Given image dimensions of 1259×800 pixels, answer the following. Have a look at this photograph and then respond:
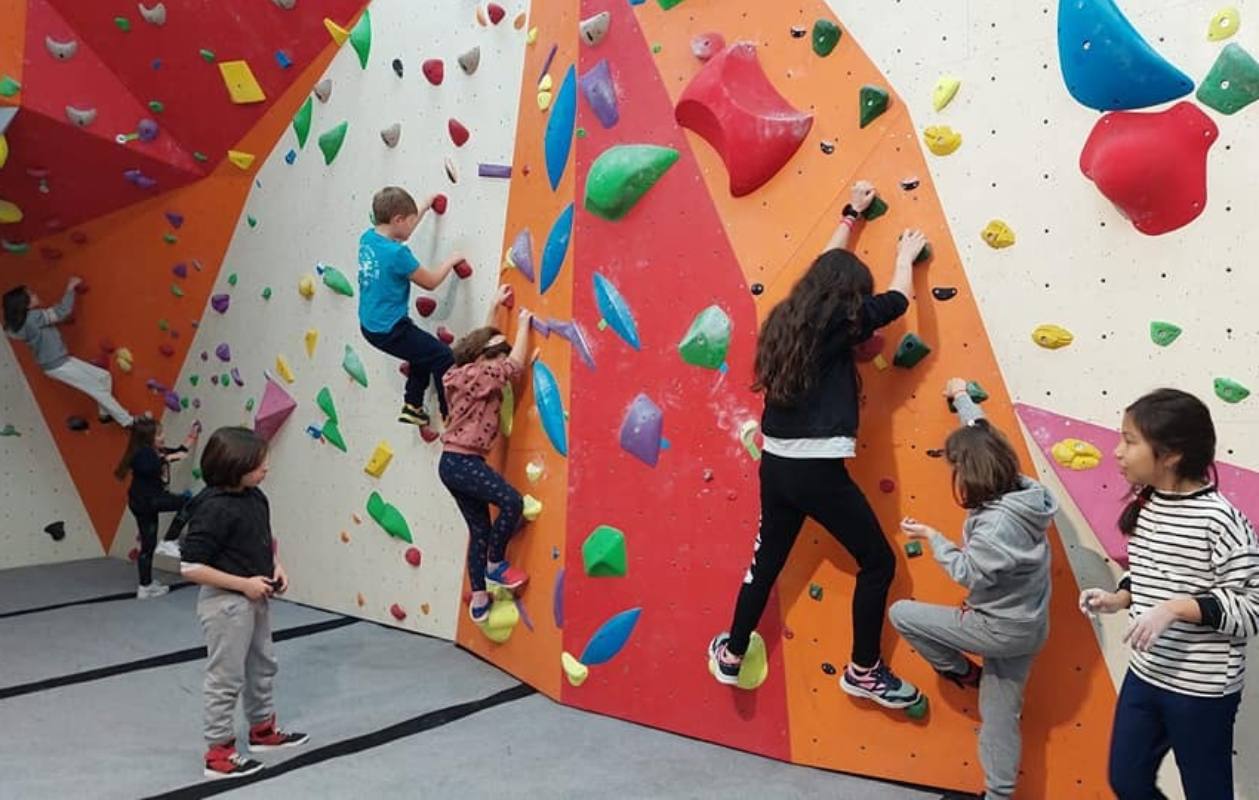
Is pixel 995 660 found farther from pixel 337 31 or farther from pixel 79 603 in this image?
pixel 79 603

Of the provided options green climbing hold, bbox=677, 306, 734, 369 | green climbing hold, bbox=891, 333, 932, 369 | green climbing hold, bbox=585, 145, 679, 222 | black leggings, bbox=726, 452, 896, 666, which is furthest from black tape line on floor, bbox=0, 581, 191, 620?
green climbing hold, bbox=891, 333, 932, 369

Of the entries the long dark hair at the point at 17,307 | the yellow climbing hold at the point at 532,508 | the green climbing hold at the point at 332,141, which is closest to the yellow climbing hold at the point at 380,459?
the yellow climbing hold at the point at 532,508

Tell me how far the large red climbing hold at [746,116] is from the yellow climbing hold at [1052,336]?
82 cm

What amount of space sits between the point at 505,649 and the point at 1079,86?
8.22 feet

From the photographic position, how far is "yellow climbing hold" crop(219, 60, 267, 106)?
4438 mm

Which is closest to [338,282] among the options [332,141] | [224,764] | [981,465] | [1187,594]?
[332,141]

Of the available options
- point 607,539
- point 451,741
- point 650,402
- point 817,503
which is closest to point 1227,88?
point 817,503

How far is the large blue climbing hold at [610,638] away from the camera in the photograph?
3049 mm

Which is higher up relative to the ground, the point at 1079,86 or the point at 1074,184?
the point at 1079,86

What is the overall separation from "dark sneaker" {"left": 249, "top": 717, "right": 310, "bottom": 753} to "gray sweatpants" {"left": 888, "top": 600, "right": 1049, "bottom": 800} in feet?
5.92

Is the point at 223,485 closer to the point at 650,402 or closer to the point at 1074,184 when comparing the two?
the point at 650,402

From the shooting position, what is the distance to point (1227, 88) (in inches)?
81.4

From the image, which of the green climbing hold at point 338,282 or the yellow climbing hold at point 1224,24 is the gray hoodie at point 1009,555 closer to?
the yellow climbing hold at point 1224,24

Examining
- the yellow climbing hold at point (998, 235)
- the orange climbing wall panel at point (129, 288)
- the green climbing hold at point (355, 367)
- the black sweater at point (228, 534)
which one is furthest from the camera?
the orange climbing wall panel at point (129, 288)
